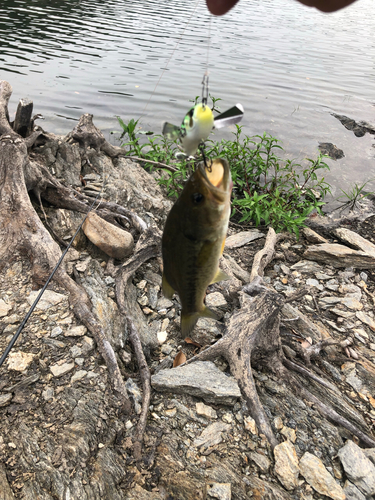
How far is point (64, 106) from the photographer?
12.5 m

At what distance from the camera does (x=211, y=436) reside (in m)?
3.36

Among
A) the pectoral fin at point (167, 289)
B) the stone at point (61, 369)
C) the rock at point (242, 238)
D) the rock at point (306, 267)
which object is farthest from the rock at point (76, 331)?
the rock at point (306, 267)

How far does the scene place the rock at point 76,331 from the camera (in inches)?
153

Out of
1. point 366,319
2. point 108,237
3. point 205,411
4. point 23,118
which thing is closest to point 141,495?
point 205,411

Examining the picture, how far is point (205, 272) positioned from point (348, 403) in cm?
302

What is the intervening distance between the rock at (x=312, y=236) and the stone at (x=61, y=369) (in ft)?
17.6

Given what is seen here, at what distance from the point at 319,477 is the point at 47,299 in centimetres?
333

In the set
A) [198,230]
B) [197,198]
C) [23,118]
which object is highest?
[197,198]

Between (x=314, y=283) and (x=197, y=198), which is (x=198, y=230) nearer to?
Answer: (x=197, y=198)

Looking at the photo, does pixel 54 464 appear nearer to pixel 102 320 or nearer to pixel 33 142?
pixel 102 320

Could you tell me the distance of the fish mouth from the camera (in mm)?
1870

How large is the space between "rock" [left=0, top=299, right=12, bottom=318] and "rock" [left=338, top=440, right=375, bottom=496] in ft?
12.2

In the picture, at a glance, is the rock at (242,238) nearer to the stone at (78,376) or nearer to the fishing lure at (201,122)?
the stone at (78,376)

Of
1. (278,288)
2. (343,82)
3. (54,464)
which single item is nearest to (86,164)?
(278,288)
